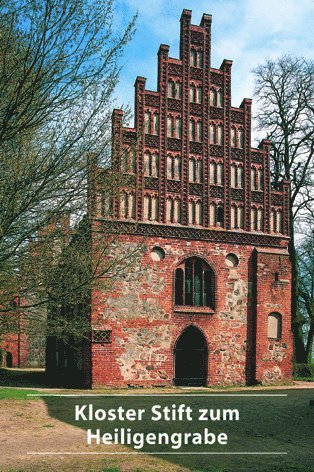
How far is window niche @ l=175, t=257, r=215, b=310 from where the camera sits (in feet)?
65.9

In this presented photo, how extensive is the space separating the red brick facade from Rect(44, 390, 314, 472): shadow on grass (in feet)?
8.86

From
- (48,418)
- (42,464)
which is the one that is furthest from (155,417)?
(42,464)

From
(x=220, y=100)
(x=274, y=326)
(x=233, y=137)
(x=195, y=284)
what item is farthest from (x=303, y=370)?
(x=220, y=100)

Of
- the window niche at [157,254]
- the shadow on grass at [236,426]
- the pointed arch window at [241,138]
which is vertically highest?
the pointed arch window at [241,138]

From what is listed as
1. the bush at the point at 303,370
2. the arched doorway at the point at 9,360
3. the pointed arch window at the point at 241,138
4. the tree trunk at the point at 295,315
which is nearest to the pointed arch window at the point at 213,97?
the pointed arch window at the point at 241,138

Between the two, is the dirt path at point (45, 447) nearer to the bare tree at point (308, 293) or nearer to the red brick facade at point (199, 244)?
the red brick facade at point (199, 244)

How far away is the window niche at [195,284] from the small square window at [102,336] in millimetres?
2777

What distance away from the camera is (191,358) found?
65.9 ft

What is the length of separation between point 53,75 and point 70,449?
18.6 ft

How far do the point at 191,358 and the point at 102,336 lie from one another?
11.7 feet

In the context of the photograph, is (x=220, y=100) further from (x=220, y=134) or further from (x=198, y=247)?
(x=198, y=247)

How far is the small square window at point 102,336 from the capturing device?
60.5 feet

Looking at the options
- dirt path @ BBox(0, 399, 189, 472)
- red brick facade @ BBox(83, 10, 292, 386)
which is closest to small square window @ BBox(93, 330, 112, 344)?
red brick facade @ BBox(83, 10, 292, 386)

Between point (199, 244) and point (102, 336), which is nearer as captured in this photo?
point (102, 336)
